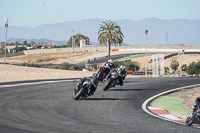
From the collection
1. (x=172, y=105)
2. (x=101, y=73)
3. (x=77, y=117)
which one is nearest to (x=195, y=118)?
(x=77, y=117)

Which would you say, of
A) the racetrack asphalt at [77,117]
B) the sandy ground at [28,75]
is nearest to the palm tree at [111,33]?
the sandy ground at [28,75]

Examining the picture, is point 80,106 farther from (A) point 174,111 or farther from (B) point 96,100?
(A) point 174,111

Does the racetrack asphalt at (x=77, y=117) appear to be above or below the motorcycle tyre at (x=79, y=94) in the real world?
below

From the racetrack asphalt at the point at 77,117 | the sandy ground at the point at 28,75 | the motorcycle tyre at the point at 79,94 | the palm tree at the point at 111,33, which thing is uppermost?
the palm tree at the point at 111,33

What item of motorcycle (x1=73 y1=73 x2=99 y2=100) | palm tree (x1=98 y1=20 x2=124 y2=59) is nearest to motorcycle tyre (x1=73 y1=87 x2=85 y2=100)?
motorcycle (x1=73 y1=73 x2=99 y2=100)

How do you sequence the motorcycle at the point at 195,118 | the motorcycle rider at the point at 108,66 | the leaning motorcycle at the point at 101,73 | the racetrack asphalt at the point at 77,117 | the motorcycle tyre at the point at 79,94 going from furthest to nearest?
the motorcycle rider at the point at 108,66 < the leaning motorcycle at the point at 101,73 < the motorcycle tyre at the point at 79,94 < the motorcycle at the point at 195,118 < the racetrack asphalt at the point at 77,117

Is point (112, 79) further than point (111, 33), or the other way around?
point (111, 33)

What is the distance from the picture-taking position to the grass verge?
49.7 ft

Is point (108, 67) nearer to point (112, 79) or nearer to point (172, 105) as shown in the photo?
point (112, 79)

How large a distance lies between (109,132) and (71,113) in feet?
11.8

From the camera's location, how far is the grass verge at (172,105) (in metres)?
15.1

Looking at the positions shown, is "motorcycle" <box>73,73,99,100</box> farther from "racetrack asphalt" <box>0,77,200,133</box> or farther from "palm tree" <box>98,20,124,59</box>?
"palm tree" <box>98,20,124,59</box>

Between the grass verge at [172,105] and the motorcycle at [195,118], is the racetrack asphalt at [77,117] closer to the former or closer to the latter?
the motorcycle at [195,118]

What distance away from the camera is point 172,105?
703 inches
